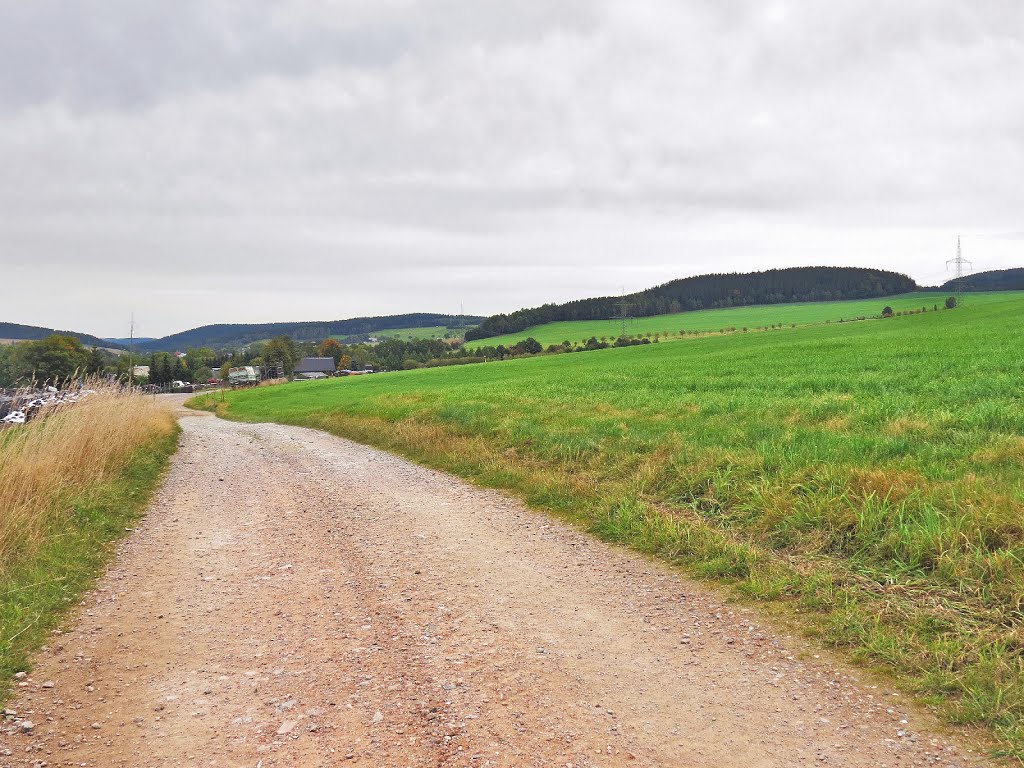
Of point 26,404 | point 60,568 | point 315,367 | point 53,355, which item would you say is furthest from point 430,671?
point 315,367

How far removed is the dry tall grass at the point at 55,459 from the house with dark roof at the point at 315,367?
145 m

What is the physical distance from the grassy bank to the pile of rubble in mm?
450

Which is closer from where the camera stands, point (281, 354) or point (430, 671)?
point (430, 671)

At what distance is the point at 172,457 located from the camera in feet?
59.9

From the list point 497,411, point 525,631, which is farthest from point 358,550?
point 497,411

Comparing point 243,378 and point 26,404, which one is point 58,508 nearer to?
point 26,404

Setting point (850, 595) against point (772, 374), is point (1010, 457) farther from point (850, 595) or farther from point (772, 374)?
point (772, 374)

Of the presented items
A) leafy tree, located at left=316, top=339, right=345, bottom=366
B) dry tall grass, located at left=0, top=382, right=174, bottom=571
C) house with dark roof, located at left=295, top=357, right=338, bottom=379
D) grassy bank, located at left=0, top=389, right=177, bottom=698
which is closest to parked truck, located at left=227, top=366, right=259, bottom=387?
house with dark roof, located at left=295, top=357, right=338, bottom=379

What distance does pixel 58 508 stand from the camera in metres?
9.29

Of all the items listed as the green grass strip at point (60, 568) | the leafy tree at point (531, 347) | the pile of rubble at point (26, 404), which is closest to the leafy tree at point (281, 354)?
the leafy tree at point (531, 347)

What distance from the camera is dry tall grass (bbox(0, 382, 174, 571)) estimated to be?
8.08 meters

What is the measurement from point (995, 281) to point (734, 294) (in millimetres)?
50351

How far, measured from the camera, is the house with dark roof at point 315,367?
521 feet

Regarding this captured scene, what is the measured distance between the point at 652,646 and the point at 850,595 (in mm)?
2065
